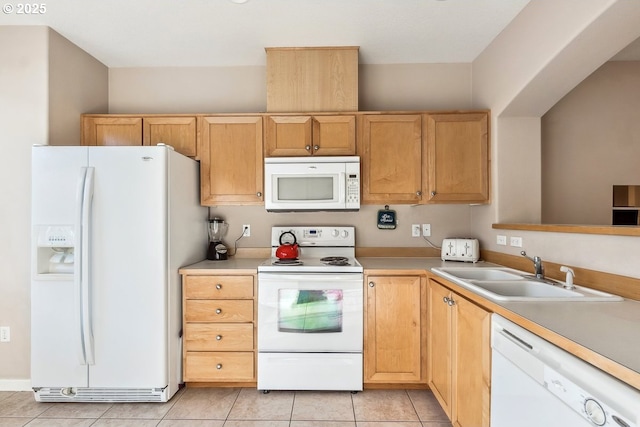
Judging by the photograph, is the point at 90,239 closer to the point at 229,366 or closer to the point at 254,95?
the point at 229,366

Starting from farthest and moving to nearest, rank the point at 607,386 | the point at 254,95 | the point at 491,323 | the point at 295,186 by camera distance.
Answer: the point at 254,95 → the point at 295,186 → the point at 491,323 → the point at 607,386

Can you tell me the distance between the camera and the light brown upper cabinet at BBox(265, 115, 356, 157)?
2.45m

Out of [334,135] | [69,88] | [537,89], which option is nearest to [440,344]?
[334,135]

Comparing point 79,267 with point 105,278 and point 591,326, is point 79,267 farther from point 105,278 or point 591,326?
point 591,326

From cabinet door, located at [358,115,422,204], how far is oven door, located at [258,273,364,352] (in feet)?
2.59

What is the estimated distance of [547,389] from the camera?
0.95 metres

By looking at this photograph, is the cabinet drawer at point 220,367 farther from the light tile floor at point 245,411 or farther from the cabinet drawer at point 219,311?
the cabinet drawer at point 219,311

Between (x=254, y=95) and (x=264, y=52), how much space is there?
1.23 feet

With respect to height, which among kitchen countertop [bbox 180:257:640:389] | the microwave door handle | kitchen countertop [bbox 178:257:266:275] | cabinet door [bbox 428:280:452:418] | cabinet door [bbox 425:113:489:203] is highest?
cabinet door [bbox 425:113:489:203]

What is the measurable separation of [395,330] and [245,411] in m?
1.11

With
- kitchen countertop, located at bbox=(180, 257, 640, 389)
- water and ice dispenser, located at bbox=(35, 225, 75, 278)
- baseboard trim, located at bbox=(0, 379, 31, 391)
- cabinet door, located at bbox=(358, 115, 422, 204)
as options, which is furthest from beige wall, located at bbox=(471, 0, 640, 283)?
baseboard trim, located at bbox=(0, 379, 31, 391)

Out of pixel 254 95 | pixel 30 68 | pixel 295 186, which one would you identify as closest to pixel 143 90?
pixel 30 68

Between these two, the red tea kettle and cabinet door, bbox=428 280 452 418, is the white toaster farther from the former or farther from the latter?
the red tea kettle

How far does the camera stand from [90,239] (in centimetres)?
199
